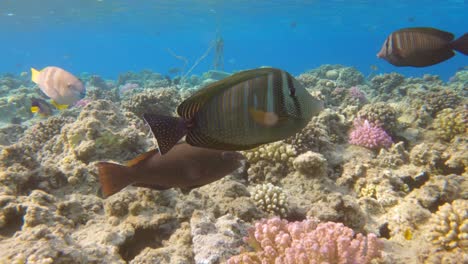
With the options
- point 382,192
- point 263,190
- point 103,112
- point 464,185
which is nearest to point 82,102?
point 103,112

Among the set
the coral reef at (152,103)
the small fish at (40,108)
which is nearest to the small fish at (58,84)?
the coral reef at (152,103)

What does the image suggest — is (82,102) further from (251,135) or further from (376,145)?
(251,135)

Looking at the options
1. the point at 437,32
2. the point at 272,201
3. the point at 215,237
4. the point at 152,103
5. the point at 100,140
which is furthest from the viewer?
the point at 152,103

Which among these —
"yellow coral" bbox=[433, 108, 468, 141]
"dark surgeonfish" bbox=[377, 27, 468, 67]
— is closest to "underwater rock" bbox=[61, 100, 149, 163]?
"dark surgeonfish" bbox=[377, 27, 468, 67]

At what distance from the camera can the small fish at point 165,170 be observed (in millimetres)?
2355

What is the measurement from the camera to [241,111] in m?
1.30

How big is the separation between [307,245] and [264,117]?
1544 millimetres

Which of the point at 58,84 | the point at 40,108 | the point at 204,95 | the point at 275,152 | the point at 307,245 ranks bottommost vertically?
the point at 307,245

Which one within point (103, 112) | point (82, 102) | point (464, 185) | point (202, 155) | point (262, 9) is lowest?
point (464, 185)

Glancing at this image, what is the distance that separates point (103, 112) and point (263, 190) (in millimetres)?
2919

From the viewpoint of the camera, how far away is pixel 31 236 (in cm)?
220

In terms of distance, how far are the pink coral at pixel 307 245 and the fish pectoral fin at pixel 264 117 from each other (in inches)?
57.8

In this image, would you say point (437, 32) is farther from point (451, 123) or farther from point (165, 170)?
point (451, 123)

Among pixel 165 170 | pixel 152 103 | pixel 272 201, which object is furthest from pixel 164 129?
pixel 152 103
